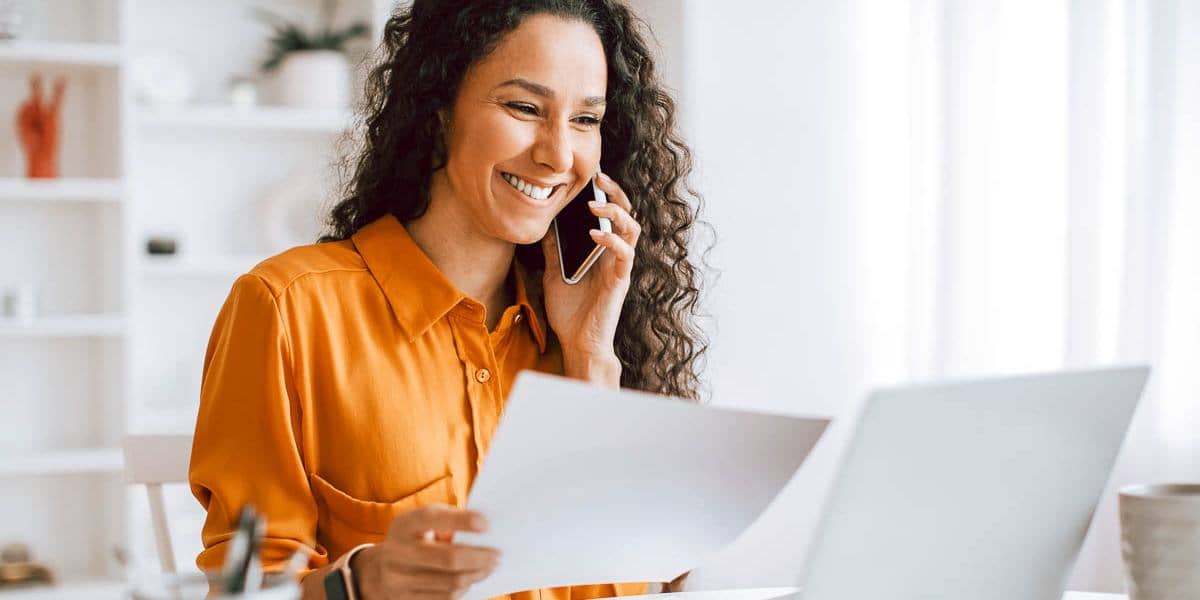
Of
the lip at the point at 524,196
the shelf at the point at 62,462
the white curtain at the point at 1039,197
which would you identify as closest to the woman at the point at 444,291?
the lip at the point at 524,196

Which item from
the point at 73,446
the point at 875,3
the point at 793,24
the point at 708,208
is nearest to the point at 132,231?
the point at 73,446

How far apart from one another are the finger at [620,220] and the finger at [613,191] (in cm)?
2

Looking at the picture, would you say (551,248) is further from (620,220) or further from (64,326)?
(64,326)

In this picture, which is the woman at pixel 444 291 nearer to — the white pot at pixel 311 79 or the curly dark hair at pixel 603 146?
the curly dark hair at pixel 603 146

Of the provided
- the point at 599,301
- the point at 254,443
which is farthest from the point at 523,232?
the point at 254,443

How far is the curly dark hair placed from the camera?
58.1 inches

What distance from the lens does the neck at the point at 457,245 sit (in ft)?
4.91

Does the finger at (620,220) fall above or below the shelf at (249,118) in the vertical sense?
below

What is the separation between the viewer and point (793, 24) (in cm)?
326

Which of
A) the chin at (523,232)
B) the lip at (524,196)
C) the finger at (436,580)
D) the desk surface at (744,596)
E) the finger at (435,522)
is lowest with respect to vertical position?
the desk surface at (744,596)

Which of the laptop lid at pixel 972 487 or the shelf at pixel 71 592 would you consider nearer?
the laptop lid at pixel 972 487

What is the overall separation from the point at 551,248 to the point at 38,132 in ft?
7.19

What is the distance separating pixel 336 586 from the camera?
3.36 feet

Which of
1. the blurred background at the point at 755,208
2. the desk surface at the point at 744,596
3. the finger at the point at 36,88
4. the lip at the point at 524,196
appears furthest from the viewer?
the finger at the point at 36,88
